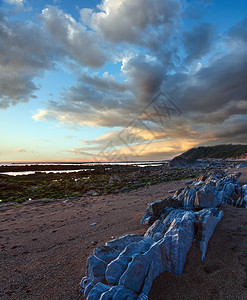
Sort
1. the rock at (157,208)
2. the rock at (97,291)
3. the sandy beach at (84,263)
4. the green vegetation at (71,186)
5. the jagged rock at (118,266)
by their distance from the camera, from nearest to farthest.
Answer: the rock at (97,291), the jagged rock at (118,266), the sandy beach at (84,263), the rock at (157,208), the green vegetation at (71,186)

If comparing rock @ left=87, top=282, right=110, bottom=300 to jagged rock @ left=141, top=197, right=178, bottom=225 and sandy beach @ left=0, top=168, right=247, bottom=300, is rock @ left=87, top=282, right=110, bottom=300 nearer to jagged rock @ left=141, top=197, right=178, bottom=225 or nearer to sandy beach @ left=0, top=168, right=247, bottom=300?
sandy beach @ left=0, top=168, right=247, bottom=300

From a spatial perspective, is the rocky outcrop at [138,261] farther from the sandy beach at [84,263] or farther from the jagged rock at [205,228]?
the sandy beach at [84,263]

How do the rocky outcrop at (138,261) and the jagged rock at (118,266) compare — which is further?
the jagged rock at (118,266)

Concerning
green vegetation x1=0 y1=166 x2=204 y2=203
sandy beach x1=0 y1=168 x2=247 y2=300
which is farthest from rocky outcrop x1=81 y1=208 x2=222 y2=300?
green vegetation x1=0 y1=166 x2=204 y2=203

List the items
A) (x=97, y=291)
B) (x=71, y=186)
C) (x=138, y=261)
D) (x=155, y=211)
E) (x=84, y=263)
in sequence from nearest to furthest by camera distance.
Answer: (x=97, y=291)
(x=138, y=261)
(x=84, y=263)
(x=155, y=211)
(x=71, y=186)

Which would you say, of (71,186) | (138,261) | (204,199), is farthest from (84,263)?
(71,186)

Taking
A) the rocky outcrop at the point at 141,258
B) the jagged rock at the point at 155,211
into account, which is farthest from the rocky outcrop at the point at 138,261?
the jagged rock at the point at 155,211

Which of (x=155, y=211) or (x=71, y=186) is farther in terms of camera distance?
(x=71, y=186)

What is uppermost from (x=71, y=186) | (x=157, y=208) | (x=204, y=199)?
(x=204, y=199)

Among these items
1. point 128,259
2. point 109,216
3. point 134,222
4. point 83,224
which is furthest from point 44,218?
point 128,259

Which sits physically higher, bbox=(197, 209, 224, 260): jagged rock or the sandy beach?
bbox=(197, 209, 224, 260): jagged rock

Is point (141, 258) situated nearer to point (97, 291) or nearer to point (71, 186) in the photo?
point (97, 291)

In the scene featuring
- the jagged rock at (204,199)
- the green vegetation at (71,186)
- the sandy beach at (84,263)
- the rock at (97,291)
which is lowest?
the green vegetation at (71,186)

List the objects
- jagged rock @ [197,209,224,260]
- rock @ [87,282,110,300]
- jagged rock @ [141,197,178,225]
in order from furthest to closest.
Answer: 1. jagged rock @ [141,197,178,225]
2. jagged rock @ [197,209,224,260]
3. rock @ [87,282,110,300]
